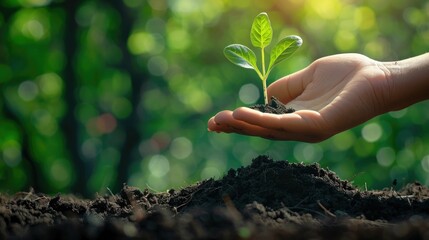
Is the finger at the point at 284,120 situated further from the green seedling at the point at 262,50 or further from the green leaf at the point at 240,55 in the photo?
the green leaf at the point at 240,55

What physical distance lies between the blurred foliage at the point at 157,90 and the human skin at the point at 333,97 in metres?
6.89

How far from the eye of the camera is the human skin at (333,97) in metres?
2.89

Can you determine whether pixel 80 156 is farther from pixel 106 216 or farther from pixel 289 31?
pixel 106 216

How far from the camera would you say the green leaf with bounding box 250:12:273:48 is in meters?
3.48

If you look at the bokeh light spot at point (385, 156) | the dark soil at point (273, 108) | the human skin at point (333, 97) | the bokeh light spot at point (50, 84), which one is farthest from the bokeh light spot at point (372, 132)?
the dark soil at point (273, 108)

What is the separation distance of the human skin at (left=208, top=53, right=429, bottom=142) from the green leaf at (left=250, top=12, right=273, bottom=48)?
29 centimetres

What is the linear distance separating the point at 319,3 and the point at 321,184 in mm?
8812

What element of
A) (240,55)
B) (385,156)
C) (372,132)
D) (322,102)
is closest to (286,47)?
(240,55)

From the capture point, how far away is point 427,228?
5.71 feet

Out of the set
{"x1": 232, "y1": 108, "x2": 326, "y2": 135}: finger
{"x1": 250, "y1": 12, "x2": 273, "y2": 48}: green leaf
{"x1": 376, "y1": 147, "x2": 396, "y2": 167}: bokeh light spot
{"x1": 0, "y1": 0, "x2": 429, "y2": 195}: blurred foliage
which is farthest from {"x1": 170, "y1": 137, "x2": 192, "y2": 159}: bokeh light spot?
{"x1": 232, "y1": 108, "x2": 326, "y2": 135}: finger

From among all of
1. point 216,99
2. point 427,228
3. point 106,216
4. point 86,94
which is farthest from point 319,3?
point 427,228

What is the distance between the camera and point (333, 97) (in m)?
3.33

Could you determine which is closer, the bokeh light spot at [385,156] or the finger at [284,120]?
the finger at [284,120]

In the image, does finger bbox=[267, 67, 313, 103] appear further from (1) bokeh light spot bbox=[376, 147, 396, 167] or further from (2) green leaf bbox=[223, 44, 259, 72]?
(1) bokeh light spot bbox=[376, 147, 396, 167]
